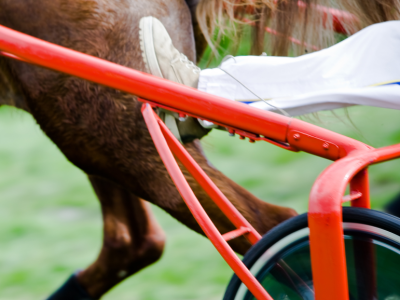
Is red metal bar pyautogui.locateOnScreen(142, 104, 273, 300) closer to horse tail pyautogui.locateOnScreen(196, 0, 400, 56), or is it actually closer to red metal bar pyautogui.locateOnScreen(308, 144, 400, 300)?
red metal bar pyautogui.locateOnScreen(308, 144, 400, 300)

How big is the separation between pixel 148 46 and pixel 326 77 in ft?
1.15

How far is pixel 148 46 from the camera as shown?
892mm

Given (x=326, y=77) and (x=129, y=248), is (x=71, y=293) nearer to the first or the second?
(x=129, y=248)

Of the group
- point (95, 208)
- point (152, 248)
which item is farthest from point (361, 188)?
point (95, 208)

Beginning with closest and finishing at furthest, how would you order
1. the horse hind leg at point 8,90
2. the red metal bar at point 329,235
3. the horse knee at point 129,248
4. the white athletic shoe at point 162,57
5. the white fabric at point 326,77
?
the red metal bar at point 329,235
the white fabric at point 326,77
the white athletic shoe at point 162,57
the horse hind leg at point 8,90
the horse knee at point 129,248

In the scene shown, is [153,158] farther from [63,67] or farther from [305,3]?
[305,3]

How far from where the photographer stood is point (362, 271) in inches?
24.7

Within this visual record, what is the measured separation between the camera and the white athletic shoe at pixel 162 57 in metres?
0.88

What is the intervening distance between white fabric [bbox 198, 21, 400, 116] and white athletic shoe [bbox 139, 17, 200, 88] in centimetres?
3

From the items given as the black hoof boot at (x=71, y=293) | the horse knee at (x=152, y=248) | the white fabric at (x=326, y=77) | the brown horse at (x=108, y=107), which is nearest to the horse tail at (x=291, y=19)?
the brown horse at (x=108, y=107)

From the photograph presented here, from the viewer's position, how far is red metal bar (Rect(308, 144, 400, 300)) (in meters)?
0.55

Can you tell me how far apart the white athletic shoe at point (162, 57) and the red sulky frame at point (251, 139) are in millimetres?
125

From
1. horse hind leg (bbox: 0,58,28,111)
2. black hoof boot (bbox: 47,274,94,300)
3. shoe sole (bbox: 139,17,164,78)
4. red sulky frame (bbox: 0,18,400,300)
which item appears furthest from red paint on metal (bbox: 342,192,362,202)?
black hoof boot (bbox: 47,274,94,300)

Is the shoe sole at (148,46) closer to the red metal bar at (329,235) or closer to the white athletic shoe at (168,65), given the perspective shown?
the white athletic shoe at (168,65)
